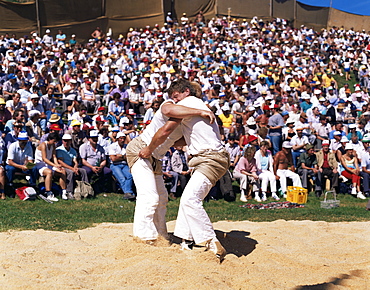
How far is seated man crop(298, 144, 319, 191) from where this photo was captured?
13.0 m

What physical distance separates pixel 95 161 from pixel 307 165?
19.1ft

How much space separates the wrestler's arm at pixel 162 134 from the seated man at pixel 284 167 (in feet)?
23.7

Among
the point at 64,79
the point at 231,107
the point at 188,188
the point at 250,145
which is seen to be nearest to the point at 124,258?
the point at 188,188

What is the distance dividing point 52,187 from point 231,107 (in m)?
7.28

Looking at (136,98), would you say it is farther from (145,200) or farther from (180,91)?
(145,200)

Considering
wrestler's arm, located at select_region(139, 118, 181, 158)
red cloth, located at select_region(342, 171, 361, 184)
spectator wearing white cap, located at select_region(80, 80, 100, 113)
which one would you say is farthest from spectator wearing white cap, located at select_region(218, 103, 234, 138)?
wrestler's arm, located at select_region(139, 118, 181, 158)

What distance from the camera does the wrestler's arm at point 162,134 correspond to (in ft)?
18.6

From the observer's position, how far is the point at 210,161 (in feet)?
18.5

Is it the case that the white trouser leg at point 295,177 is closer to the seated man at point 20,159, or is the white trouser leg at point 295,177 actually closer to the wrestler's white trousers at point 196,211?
the seated man at point 20,159

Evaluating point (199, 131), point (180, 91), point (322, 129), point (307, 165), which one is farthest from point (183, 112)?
point (322, 129)

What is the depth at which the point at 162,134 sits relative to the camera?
225 inches

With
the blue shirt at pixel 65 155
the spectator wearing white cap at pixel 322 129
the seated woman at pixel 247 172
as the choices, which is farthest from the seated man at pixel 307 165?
the blue shirt at pixel 65 155

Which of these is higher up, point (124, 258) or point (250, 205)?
point (124, 258)

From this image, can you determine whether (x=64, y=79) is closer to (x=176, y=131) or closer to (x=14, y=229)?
(x=14, y=229)
